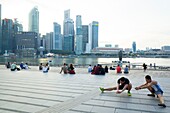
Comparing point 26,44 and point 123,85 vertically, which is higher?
point 26,44

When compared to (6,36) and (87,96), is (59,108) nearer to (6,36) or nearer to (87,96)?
(87,96)

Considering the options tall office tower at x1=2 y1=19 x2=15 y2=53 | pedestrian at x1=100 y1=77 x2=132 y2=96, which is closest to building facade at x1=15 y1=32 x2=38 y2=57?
tall office tower at x1=2 y1=19 x2=15 y2=53

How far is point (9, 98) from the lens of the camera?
819 centimetres

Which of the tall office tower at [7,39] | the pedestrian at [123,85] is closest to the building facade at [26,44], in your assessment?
the tall office tower at [7,39]

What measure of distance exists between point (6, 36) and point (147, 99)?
189 metres

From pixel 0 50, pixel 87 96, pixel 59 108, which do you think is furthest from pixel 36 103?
pixel 0 50

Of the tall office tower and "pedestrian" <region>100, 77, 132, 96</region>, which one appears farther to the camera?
the tall office tower

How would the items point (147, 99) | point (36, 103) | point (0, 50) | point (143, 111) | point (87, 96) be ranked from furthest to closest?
point (0, 50) → point (87, 96) → point (147, 99) → point (36, 103) → point (143, 111)

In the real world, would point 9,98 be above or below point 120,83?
below

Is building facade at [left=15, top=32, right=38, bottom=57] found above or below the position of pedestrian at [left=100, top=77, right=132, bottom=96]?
above

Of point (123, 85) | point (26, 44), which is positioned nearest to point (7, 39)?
point (26, 44)

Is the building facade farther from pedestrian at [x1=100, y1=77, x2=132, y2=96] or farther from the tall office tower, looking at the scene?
pedestrian at [x1=100, y1=77, x2=132, y2=96]

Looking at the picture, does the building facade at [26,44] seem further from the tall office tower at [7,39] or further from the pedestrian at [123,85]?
the pedestrian at [123,85]

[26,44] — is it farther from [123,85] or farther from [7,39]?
[123,85]
